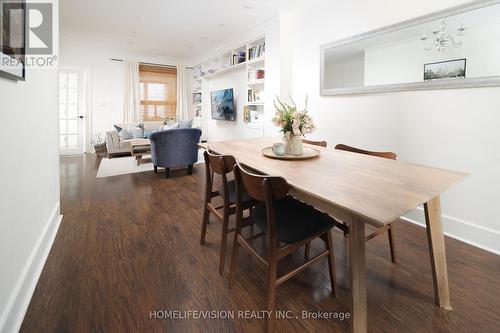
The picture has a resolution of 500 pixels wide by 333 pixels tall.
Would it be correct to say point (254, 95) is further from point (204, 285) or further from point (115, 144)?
point (204, 285)

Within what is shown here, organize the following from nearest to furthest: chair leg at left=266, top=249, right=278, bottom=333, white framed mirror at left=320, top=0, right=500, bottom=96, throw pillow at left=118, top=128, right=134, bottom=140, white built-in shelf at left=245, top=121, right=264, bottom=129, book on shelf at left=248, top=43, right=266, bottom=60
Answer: chair leg at left=266, top=249, right=278, bottom=333, white framed mirror at left=320, top=0, right=500, bottom=96, book on shelf at left=248, top=43, right=266, bottom=60, white built-in shelf at left=245, top=121, right=264, bottom=129, throw pillow at left=118, top=128, right=134, bottom=140

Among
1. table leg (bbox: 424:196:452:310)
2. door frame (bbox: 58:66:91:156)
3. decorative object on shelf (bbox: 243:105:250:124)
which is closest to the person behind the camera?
table leg (bbox: 424:196:452:310)

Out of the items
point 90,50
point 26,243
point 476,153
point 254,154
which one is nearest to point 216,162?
point 254,154

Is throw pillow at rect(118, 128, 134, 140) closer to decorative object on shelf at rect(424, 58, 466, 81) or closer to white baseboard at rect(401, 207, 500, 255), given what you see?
decorative object on shelf at rect(424, 58, 466, 81)

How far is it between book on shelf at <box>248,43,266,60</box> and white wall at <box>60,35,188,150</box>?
12.3 feet

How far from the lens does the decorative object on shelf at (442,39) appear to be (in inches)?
84.3

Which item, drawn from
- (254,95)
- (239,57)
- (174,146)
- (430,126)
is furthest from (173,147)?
(430,126)

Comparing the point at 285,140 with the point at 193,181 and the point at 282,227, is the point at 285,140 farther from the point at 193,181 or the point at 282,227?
the point at 193,181

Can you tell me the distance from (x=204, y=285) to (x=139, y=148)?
4.39 m

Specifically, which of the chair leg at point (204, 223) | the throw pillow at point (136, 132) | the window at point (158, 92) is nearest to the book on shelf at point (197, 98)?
the window at point (158, 92)

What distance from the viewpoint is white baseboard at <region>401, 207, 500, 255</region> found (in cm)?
206

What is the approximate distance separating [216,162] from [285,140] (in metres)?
0.56

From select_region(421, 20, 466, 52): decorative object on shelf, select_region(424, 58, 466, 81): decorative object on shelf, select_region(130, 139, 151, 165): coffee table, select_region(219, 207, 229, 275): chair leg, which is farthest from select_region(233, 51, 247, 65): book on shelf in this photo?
select_region(219, 207, 229, 275): chair leg

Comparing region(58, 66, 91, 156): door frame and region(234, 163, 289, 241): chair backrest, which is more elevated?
region(58, 66, 91, 156): door frame
